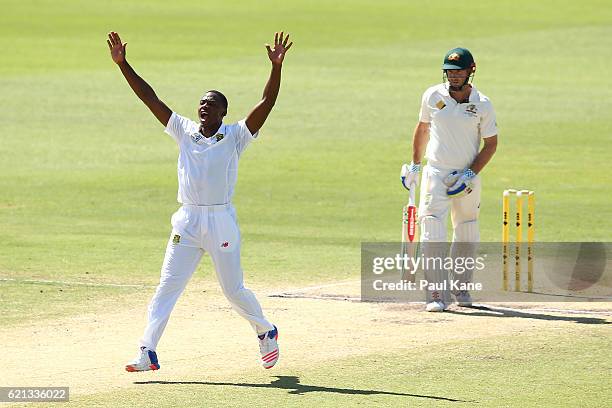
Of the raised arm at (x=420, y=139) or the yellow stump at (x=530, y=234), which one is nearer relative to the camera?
the raised arm at (x=420, y=139)

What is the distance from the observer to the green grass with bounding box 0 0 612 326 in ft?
55.0

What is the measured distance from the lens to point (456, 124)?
12445mm

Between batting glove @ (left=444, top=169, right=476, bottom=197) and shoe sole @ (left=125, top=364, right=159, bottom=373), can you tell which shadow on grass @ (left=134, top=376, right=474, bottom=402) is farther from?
batting glove @ (left=444, top=169, right=476, bottom=197)

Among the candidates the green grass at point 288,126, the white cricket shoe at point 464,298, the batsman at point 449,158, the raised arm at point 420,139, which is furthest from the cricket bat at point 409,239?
the green grass at point 288,126

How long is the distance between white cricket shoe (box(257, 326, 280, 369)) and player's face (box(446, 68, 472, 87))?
3.42 meters

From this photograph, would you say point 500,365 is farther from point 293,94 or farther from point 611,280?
point 293,94

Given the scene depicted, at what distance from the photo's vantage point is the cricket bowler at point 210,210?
9805mm

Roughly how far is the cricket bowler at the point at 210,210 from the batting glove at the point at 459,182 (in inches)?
116

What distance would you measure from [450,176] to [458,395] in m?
3.54

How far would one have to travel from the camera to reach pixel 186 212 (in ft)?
32.4

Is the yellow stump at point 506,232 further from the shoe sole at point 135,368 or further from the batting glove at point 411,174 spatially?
the shoe sole at point 135,368

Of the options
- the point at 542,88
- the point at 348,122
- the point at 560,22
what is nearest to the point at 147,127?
the point at 348,122

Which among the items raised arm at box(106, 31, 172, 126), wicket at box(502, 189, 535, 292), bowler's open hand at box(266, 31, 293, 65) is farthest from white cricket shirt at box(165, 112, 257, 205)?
wicket at box(502, 189, 535, 292)

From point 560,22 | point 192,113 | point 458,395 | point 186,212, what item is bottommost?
point 458,395
